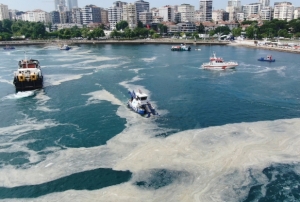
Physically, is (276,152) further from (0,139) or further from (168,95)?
(0,139)

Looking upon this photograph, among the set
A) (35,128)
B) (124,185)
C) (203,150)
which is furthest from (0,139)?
(203,150)

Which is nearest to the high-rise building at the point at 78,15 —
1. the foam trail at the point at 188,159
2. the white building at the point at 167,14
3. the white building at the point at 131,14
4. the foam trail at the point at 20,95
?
the white building at the point at 131,14

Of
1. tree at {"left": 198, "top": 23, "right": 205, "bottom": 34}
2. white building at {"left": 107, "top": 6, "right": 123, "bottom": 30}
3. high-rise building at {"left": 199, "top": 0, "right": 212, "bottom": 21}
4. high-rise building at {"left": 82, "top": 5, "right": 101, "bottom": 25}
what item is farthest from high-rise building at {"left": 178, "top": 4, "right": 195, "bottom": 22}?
high-rise building at {"left": 82, "top": 5, "right": 101, "bottom": 25}

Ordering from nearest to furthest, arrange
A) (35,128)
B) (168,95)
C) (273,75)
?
1. (35,128)
2. (168,95)
3. (273,75)

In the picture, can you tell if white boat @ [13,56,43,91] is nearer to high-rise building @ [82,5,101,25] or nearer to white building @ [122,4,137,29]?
white building @ [122,4,137,29]

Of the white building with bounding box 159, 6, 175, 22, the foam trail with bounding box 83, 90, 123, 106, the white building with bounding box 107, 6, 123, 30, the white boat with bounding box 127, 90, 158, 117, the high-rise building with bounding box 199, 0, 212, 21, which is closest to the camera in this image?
the white boat with bounding box 127, 90, 158, 117
